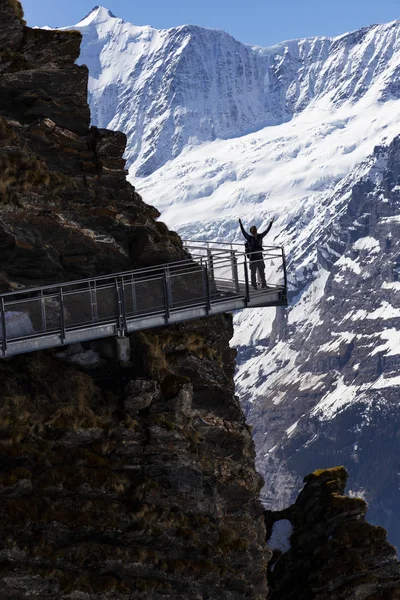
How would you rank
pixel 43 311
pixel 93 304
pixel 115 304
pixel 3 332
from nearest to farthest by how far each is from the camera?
1. pixel 3 332
2. pixel 43 311
3. pixel 93 304
4. pixel 115 304

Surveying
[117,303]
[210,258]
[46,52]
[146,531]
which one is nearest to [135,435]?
[146,531]

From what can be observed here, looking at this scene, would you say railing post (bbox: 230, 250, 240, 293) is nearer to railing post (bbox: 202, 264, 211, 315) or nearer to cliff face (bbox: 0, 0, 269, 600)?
cliff face (bbox: 0, 0, 269, 600)

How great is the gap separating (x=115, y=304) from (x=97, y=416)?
454 cm

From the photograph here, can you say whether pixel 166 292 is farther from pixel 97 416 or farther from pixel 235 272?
pixel 235 272

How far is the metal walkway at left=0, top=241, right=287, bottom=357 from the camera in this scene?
3394 cm

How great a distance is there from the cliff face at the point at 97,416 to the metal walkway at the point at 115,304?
0.60 metres

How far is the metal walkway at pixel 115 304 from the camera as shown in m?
33.9

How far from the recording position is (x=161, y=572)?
32.2 m

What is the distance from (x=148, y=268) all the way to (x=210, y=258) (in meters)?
3.58

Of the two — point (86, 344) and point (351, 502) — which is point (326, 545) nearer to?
point (351, 502)

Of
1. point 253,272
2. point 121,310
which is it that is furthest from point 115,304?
point 253,272

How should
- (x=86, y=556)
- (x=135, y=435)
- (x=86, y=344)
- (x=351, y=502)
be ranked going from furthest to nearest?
(x=351, y=502) → (x=86, y=344) → (x=135, y=435) → (x=86, y=556)

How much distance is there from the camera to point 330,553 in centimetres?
3953

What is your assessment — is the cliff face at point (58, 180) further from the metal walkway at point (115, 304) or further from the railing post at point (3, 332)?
the railing post at point (3, 332)
